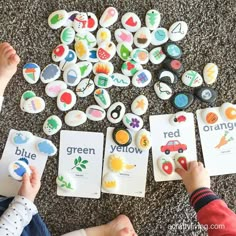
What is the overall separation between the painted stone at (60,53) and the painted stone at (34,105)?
0.11 metres

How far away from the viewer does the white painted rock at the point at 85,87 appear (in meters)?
1.04

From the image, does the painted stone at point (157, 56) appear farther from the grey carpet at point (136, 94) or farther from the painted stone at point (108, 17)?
the painted stone at point (108, 17)

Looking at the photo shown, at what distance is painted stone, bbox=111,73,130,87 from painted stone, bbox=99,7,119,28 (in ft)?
0.41

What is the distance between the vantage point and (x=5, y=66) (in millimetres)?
1031

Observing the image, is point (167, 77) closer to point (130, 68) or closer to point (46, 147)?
point (130, 68)

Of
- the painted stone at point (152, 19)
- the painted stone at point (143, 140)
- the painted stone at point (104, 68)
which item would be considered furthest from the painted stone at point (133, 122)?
the painted stone at point (152, 19)

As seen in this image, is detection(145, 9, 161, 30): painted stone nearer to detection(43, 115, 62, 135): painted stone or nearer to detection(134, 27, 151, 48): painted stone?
detection(134, 27, 151, 48): painted stone

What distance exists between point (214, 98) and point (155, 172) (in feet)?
0.73

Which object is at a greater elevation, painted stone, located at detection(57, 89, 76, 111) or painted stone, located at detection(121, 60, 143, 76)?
painted stone, located at detection(121, 60, 143, 76)

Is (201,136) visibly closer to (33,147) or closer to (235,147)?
(235,147)

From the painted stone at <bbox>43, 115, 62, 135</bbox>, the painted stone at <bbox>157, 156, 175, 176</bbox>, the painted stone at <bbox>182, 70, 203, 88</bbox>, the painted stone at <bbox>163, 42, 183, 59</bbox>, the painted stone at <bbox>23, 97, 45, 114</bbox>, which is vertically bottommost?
the painted stone at <bbox>157, 156, 175, 176</bbox>

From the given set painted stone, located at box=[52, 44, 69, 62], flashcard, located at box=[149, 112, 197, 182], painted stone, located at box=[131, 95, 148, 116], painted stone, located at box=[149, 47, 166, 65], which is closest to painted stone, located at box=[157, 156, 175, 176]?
flashcard, located at box=[149, 112, 197, 182]

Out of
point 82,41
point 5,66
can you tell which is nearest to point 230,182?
point 82,41

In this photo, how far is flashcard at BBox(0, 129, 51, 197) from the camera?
3.39 ft
